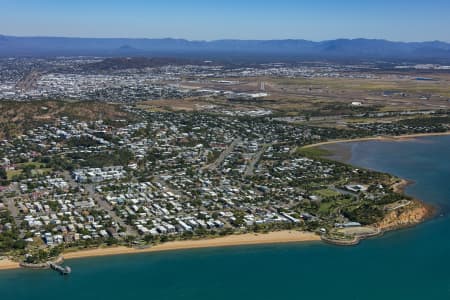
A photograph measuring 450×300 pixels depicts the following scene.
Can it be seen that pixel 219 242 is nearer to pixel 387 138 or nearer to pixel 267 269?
pixel 267 269

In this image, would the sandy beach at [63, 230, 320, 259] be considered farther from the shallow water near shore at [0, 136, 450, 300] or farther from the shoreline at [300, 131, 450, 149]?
the shoreline at [300, 131, 450, 149]

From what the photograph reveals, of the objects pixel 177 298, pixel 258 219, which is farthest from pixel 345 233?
pixel 177 298

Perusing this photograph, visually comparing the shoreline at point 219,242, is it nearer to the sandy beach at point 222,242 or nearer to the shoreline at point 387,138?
the sandy beach at point 222,242

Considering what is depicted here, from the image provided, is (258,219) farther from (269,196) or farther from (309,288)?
(309,288)

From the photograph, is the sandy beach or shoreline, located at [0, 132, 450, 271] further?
the sandy beach

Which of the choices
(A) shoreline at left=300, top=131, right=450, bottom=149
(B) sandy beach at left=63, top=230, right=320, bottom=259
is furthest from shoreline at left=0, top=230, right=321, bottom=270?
(A) shoreline at left=300, top=131, right=450, bottom=149

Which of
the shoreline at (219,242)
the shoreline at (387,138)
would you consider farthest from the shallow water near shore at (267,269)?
the shoreline at (387,138)

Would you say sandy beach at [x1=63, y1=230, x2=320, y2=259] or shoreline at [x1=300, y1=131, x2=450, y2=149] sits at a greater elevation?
shoreline at [x1=300, y1=131, x2=450, y2=149]

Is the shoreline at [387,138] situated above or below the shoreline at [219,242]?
above

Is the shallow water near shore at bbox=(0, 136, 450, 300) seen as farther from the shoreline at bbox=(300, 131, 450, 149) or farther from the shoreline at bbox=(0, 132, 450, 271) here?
the shoreline at bbox=(300, 131, 450, 149)
